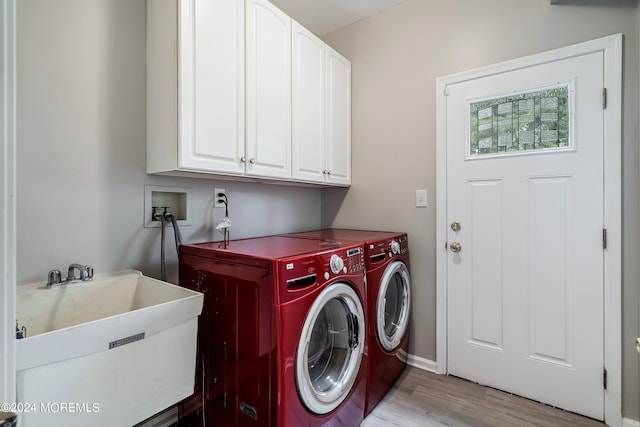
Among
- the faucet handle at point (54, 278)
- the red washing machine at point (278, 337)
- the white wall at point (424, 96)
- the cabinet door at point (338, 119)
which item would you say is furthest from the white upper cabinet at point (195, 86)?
the white wall at point (424, 96)

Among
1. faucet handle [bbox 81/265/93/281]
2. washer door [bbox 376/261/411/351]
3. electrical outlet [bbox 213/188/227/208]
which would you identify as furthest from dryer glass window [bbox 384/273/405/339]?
faucet handle [bbox 81/265/93/281]

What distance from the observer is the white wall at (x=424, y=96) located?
4.96 feet

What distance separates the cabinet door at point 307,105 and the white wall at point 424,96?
44 cm

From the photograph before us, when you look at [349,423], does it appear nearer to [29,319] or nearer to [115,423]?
[115,423]

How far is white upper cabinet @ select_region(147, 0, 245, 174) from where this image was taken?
1.35 metres

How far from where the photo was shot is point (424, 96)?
2.12 metres

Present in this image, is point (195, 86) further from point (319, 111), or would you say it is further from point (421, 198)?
point (421, 198)

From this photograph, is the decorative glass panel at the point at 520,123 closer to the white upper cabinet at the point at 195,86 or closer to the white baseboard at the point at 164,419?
the white upper cabinet at the point at 195,86

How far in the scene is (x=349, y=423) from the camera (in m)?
1.44

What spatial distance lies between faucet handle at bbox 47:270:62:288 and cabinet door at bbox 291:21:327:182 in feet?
4.08

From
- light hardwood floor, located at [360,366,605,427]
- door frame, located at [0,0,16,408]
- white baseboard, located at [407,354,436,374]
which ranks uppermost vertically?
door frame, located at [0,0,16,408]

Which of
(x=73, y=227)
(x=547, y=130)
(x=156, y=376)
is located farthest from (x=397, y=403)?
(x=73, y=227)

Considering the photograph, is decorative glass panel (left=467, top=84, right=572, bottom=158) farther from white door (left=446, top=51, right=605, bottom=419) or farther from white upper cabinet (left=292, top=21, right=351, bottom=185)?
white upper cabinet (left=292, top=21, right=351, bottom=185)

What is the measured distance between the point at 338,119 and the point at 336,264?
1.37 meters
